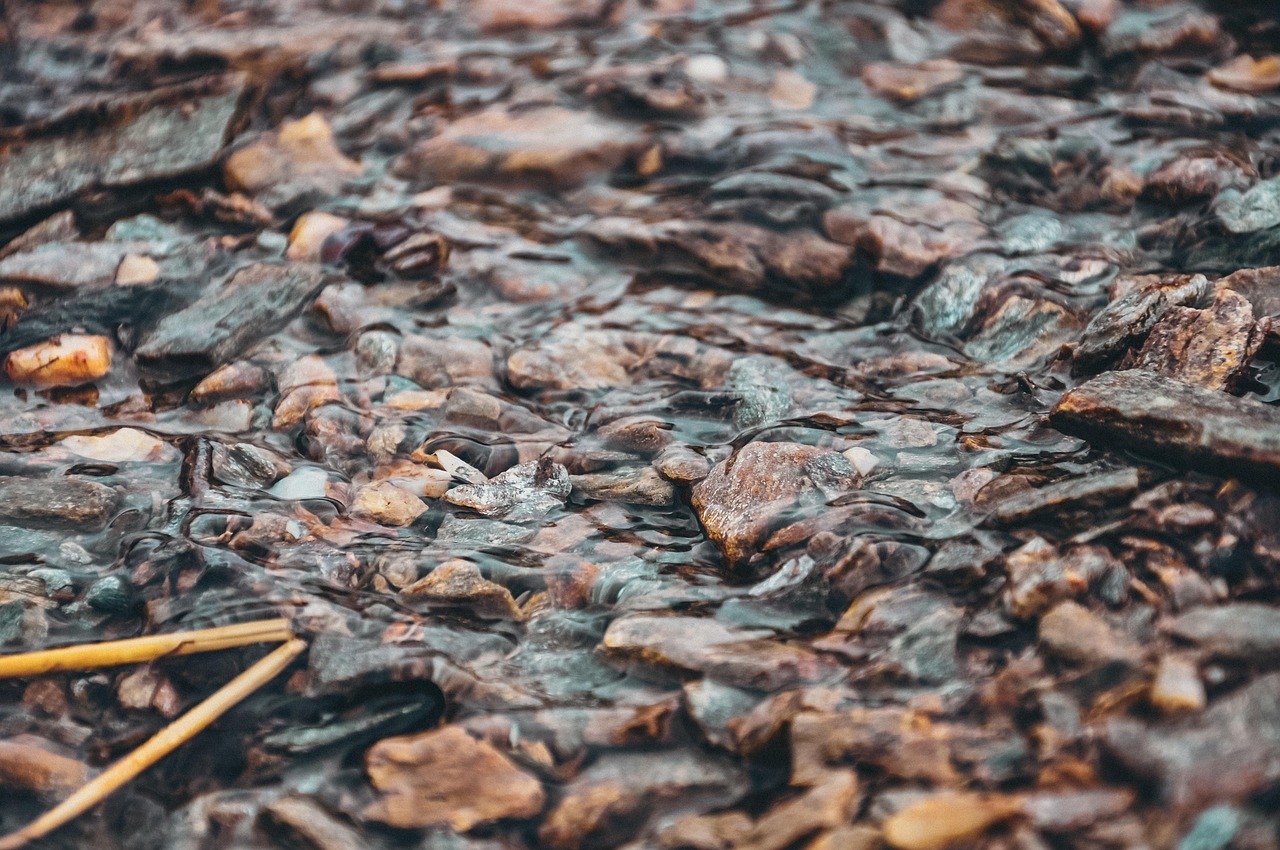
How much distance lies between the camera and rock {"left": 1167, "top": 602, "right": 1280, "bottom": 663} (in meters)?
1.53

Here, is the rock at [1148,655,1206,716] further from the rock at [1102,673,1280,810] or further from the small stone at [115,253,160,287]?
the small stone at [115,253,160,287]

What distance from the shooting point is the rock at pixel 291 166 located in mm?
3330

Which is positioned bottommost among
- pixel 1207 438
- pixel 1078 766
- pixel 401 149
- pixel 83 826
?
pixel 83 826

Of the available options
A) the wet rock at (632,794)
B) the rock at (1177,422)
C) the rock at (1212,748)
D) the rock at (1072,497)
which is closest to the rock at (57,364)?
the wet rock at (632,794)

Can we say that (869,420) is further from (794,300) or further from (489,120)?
(489,120)

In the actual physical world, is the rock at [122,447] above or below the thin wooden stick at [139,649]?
above

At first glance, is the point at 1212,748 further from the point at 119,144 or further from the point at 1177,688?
the point at 119,144

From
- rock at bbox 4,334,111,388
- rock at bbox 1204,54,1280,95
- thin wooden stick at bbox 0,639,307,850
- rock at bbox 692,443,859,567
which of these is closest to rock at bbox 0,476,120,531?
rock at bbox 4,334,111,388

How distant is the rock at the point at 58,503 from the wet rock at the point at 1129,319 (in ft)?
7.77

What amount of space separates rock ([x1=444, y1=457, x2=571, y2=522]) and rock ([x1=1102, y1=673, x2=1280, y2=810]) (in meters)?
1.27

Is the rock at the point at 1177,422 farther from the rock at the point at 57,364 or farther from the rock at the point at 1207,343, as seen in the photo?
the rock at the point at 57,364

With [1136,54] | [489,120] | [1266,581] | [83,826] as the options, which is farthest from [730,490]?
[1136,54]

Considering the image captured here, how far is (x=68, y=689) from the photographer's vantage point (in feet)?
6.18

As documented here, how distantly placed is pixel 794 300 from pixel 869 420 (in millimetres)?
633
